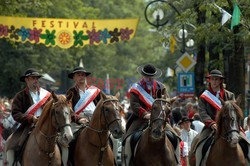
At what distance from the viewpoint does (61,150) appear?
1625cm

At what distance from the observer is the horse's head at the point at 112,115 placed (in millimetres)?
15073

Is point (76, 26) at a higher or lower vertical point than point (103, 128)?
higher

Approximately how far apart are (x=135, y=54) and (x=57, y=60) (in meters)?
33.3

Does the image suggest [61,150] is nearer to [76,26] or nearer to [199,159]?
[199,159]

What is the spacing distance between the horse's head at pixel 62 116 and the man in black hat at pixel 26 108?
4.13 ft

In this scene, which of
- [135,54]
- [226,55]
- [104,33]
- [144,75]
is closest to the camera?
[144,75]

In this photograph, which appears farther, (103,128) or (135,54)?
(135,54)

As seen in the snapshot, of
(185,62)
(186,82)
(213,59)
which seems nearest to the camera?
(213,59)

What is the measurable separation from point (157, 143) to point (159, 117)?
79 centimetres

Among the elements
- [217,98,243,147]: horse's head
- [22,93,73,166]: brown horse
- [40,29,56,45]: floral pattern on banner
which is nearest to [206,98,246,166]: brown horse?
[217,98,243,147]: horse's head

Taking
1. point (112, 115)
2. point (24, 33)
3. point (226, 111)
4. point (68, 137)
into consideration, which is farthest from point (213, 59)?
point (68, 137)

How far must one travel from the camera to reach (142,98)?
53.9ft

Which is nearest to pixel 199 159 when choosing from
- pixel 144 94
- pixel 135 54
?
pixel 144 94

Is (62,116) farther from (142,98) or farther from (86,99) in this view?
(142,98)
